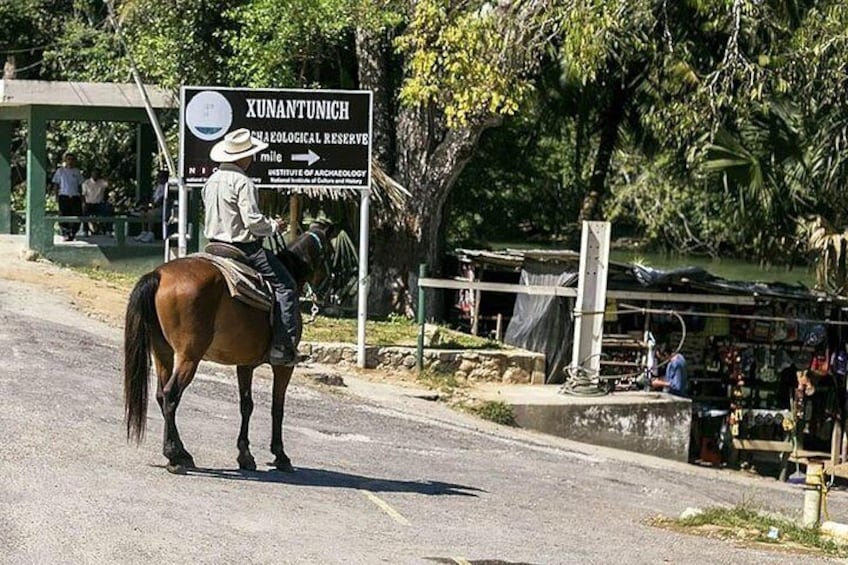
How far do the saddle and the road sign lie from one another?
24.6ft

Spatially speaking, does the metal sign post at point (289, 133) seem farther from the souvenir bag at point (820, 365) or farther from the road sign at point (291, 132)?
the souvenir bag at point (820, 365)

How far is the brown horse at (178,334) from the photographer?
10891mm

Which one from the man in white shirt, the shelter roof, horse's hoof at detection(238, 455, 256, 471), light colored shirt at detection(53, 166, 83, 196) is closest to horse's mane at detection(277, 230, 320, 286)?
the man in white shirt

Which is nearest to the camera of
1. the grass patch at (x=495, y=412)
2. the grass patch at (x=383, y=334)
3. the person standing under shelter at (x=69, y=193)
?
the grass patch at (x=495, y=412)

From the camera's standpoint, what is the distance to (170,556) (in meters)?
8.39

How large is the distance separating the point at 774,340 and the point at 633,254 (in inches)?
904

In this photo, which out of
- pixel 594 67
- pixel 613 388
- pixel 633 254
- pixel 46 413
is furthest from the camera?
pixel 633 254

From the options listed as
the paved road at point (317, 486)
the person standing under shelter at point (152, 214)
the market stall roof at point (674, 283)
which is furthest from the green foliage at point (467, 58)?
the person standing under shelter at point (152, 214)

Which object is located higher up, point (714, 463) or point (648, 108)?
point (648, 108)

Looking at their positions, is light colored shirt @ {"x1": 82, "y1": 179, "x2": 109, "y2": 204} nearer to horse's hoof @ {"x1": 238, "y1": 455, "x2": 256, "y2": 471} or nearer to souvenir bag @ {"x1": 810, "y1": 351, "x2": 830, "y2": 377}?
souvenir bag @ {"x1": 810, "y1": 351, "x2": 830, "y2": 377}

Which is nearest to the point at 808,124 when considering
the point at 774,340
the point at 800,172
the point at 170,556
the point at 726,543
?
the point at 800,172

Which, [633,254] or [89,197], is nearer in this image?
[89,197]

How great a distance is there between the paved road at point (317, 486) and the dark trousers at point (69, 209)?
8.34 metres

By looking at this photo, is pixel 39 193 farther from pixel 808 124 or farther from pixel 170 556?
pixel 170 556
